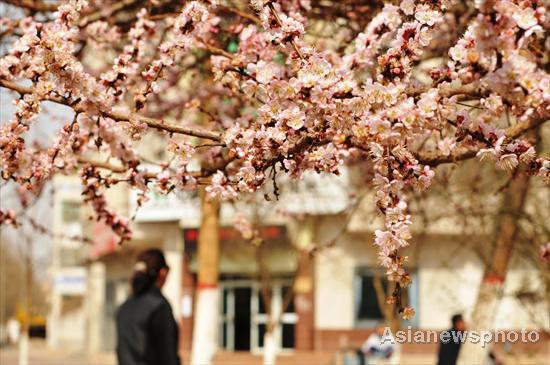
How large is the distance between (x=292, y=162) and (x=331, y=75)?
0.58 m

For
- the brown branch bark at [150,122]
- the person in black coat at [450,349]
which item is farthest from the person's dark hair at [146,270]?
the person in black coat at [450,349]

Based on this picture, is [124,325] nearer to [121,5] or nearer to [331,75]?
[331,75]

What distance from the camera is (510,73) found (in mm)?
3842

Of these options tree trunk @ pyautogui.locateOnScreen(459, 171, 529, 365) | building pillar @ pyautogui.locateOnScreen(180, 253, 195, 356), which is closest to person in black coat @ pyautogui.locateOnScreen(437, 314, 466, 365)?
tree trunk @ pyautogui.locateOnScreen(459, 171, 529, 365)

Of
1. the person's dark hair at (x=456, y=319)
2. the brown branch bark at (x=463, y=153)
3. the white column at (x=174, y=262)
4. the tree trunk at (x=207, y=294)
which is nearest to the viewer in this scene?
the brown branch bark at (x=463, y=153)

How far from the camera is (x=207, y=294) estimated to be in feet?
43.8

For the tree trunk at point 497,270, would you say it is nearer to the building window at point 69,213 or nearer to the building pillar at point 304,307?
the building pillar at point 304,307

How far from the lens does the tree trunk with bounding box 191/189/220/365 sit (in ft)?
42.9

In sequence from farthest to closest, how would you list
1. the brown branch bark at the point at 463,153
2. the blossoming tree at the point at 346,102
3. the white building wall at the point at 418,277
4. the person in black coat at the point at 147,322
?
the white building wall at the point at 418,277 < the person in black coat at the point at 147,322 < the brown branch bark at the point at 463,153 < the blossoming tree at the point at 346,102

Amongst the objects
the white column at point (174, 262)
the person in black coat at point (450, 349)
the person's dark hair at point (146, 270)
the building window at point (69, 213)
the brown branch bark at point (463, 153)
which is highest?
the building window at point (69, 213)

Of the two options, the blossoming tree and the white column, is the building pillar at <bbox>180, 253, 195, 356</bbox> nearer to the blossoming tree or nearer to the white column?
the white column

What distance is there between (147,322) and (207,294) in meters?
6.75

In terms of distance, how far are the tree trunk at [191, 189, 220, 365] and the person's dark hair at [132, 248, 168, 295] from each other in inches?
223

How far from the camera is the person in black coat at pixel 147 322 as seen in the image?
656 cm
